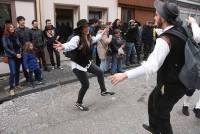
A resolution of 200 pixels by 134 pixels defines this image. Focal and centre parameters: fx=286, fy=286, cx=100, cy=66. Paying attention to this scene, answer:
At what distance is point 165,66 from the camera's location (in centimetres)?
315

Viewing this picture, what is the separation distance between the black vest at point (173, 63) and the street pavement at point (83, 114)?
1678 mm

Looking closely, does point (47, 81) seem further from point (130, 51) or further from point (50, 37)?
point (130, 51)

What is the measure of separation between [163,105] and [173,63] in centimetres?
56

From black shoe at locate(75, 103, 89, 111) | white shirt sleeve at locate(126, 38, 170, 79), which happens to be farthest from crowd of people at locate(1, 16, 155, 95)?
white shirt sleeve at locate(126, 38, 170, 79)

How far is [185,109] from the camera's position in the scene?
17.8 feet

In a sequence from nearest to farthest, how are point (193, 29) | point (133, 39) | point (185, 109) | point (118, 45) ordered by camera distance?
point (193, 29) → point (185, 109) → point (118, 45) → point (133, 39)

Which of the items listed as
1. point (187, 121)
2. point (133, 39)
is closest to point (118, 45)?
point (133, 39)

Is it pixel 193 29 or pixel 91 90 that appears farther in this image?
pixel 91 90

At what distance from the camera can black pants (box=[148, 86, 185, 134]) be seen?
10.8 feet

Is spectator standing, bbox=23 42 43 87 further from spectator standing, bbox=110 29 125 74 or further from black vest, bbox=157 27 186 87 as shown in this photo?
black vest, bbox=157 27 186 87

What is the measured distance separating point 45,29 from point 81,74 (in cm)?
420

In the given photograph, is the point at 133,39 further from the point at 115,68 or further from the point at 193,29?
the point at 193,29

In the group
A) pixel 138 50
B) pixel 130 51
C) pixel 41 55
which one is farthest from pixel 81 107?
pixel 138 50

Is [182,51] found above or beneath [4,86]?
above
